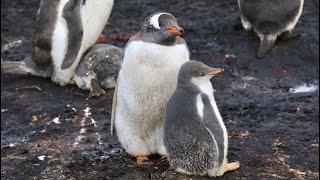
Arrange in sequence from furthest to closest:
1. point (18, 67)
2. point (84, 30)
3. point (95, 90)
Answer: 1. point (18, 67)
2. point (84, 30)
3. point (95, 90)

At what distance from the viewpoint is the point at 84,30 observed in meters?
7.21

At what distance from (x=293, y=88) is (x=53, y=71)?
2.63 meters

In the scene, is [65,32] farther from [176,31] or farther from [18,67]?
[176,31]

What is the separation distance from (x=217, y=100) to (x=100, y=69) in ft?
4.30

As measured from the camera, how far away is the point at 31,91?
7348 mm

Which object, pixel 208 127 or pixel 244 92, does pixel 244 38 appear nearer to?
pixel 244 92

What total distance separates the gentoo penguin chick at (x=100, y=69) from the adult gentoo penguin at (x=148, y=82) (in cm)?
199

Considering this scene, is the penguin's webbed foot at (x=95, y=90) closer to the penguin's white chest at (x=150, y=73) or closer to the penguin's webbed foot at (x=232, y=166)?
the penguin's white chest at (x=150, y=73)

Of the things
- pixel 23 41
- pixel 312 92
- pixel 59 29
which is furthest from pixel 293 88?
pixel 23 41

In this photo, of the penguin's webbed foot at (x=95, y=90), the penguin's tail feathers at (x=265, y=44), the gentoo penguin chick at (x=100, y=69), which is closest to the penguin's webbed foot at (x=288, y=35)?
the penguin's tail feathers at (x=265, y=44)

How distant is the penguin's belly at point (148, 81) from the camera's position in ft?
15.2

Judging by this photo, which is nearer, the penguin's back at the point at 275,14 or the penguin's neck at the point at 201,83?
the penguin's neck at the point at 201,83

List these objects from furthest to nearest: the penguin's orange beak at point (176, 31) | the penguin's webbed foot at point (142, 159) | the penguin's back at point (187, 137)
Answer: the penguin's webbed foot at point (142, 159)
the penguin's orange beak at point (176, 31)
the penguin's back at point (187, 137)

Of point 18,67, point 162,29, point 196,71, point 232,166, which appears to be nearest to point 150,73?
point 162,29
